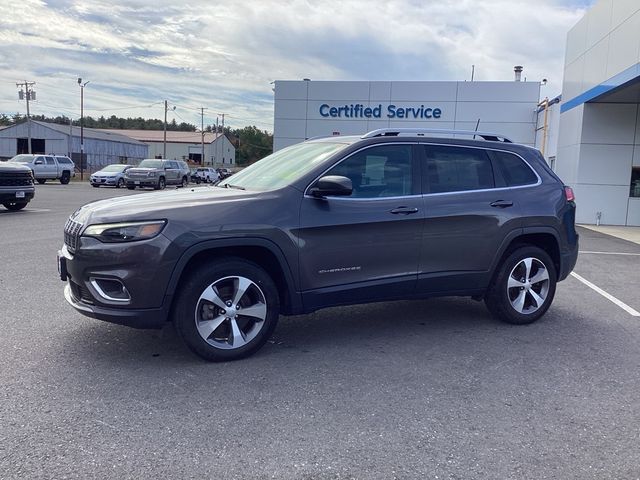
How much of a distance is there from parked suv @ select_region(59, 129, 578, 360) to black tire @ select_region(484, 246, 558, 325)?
0.05ft

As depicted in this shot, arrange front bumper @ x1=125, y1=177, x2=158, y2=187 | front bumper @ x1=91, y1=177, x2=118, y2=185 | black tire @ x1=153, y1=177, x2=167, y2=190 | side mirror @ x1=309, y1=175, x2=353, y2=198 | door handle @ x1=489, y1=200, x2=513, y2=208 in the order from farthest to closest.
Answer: front bumper @ x1=91, y1=177, x2=118, y2=185 < black tire @ x1=153, y1=177, x2=167, y2=190 < front bumper @ x1=125, y1=177, x2=158, y2=187 < door handle @ x1=489, y1=200, x2=513, y2=208 < side mirror @ x1=309, y1=175, x2=353, y2=198

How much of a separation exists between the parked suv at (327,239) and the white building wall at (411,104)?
764 inches

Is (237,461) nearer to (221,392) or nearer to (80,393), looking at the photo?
(221,392)

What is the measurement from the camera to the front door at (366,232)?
465cm

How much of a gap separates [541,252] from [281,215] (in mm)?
2897

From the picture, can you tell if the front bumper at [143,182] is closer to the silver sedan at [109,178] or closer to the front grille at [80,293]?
the silver sedan at [109,178]

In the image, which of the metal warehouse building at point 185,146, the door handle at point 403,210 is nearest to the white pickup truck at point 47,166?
the door handle at point 403,210

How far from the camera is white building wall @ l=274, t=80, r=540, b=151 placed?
24517 mm

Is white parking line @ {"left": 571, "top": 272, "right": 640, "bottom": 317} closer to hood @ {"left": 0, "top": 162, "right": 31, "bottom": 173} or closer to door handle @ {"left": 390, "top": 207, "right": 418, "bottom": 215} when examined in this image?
door handle @ {"left": 390, "top": 207, "right": 418, "bottom": 215}

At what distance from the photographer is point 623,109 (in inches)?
680

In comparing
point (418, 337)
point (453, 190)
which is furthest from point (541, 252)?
point (418, 337)

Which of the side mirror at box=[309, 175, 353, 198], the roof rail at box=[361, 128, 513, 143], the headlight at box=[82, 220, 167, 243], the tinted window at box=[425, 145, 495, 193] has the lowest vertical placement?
the headlight at box=[82, 220, 167, 243]

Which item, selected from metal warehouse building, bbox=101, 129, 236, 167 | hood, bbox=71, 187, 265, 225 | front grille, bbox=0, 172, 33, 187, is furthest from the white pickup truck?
metal warehouse building, bbox=101, 129, 236, 167

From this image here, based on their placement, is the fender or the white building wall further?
the white building wall
